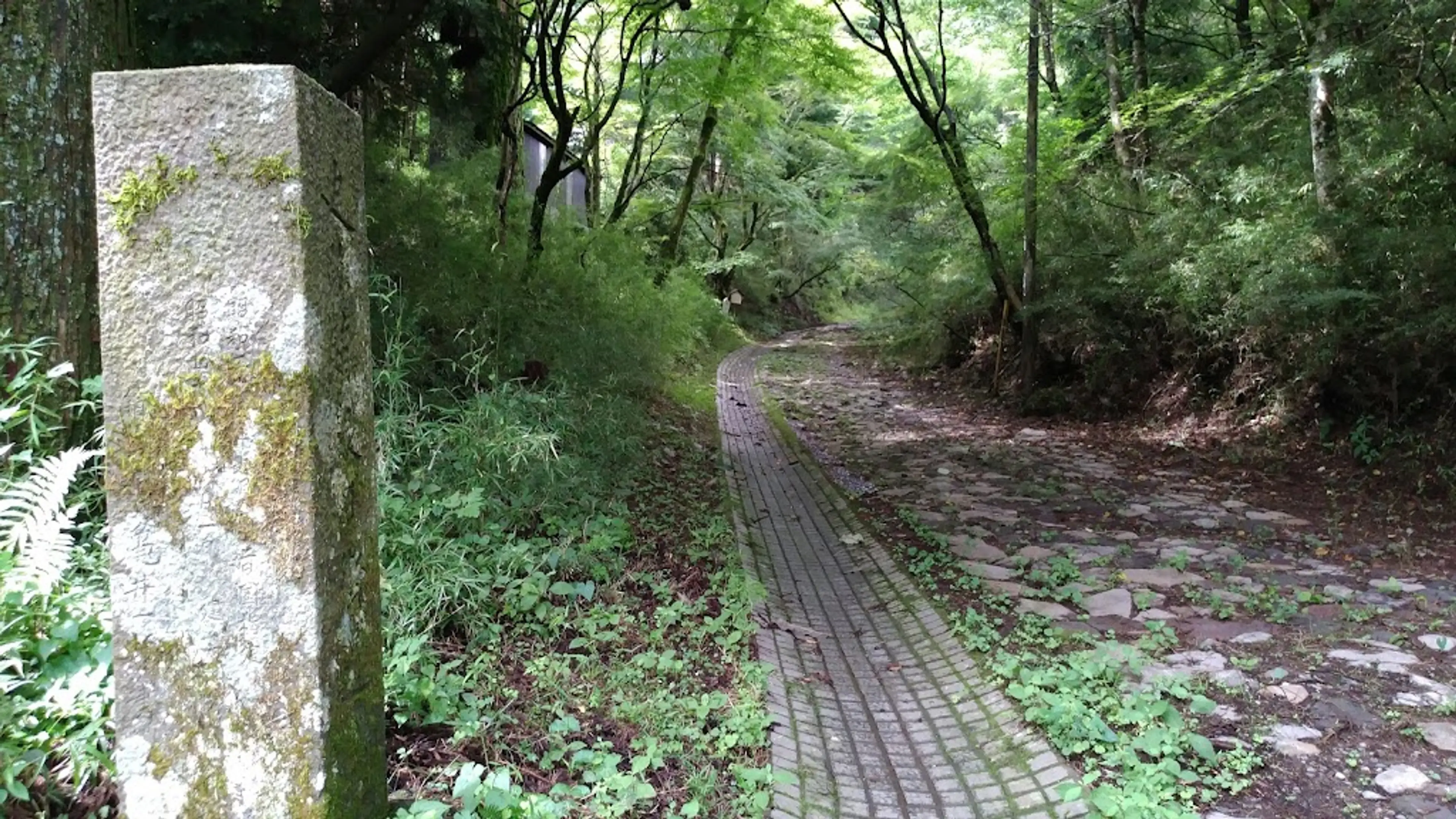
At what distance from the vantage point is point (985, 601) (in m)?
4.69

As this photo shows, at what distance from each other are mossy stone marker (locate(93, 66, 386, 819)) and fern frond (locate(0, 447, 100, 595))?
0.69 metres

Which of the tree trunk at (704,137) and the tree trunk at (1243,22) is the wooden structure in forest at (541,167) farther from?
the tree trunk at (1243,22)

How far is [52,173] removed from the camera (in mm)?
2891

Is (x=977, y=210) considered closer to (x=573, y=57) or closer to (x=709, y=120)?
(x=709, y=120)

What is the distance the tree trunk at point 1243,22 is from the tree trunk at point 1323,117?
246cm

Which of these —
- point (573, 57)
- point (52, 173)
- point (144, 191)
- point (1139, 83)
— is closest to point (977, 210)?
point (1139, 83)

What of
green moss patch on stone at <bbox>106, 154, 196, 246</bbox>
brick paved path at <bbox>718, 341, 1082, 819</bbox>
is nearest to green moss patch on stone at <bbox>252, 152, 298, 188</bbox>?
green moss patch on stone at <bbox>106, 154, 196, 246</bbox>

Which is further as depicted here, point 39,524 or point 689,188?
point 689,188

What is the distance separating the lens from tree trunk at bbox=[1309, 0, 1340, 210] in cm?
720

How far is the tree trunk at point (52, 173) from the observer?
2.79 m

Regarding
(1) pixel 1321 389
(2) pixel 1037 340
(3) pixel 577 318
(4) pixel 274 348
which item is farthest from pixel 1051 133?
(4) pixel 274 348

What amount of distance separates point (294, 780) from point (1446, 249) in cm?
801

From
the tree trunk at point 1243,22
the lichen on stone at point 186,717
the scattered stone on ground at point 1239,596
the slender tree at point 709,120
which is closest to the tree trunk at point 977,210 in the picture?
the slender tree at point 709,120

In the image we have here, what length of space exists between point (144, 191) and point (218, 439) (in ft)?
1.68
